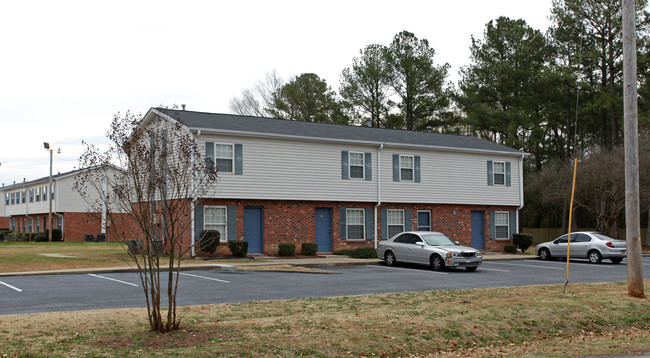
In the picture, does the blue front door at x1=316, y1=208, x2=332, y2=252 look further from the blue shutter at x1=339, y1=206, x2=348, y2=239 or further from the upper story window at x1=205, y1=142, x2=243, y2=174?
the upper story window at x1=205, y1=142, x2=243, y2=174

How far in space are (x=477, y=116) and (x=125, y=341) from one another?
146 feet

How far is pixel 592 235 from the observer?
26672 mm

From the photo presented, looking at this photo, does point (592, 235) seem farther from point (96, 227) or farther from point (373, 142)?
point (96, 227)

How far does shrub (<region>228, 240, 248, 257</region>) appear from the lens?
25.5 meters

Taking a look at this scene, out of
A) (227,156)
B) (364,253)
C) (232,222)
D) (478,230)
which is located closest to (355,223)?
(364,253)

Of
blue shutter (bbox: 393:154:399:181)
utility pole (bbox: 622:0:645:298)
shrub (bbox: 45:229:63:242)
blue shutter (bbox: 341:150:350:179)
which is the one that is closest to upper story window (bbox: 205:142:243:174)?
blue shutter (bbox: 341:150:350:179)

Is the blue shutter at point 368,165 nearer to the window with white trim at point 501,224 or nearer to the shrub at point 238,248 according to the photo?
the shrub at point 238,248

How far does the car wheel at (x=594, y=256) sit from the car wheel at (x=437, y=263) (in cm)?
837

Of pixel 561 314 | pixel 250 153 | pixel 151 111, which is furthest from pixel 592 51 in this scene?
pixel 561 314

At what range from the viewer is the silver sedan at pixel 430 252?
21422 mm

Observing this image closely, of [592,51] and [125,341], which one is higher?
[592,51]

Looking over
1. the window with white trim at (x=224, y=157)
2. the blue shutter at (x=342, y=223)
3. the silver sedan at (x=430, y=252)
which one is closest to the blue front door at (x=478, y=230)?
the blue shutter at (x=342, y=223)

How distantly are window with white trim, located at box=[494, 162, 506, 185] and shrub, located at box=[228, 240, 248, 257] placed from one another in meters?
15.1

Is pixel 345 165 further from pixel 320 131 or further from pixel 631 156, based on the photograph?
pixel 631 156
